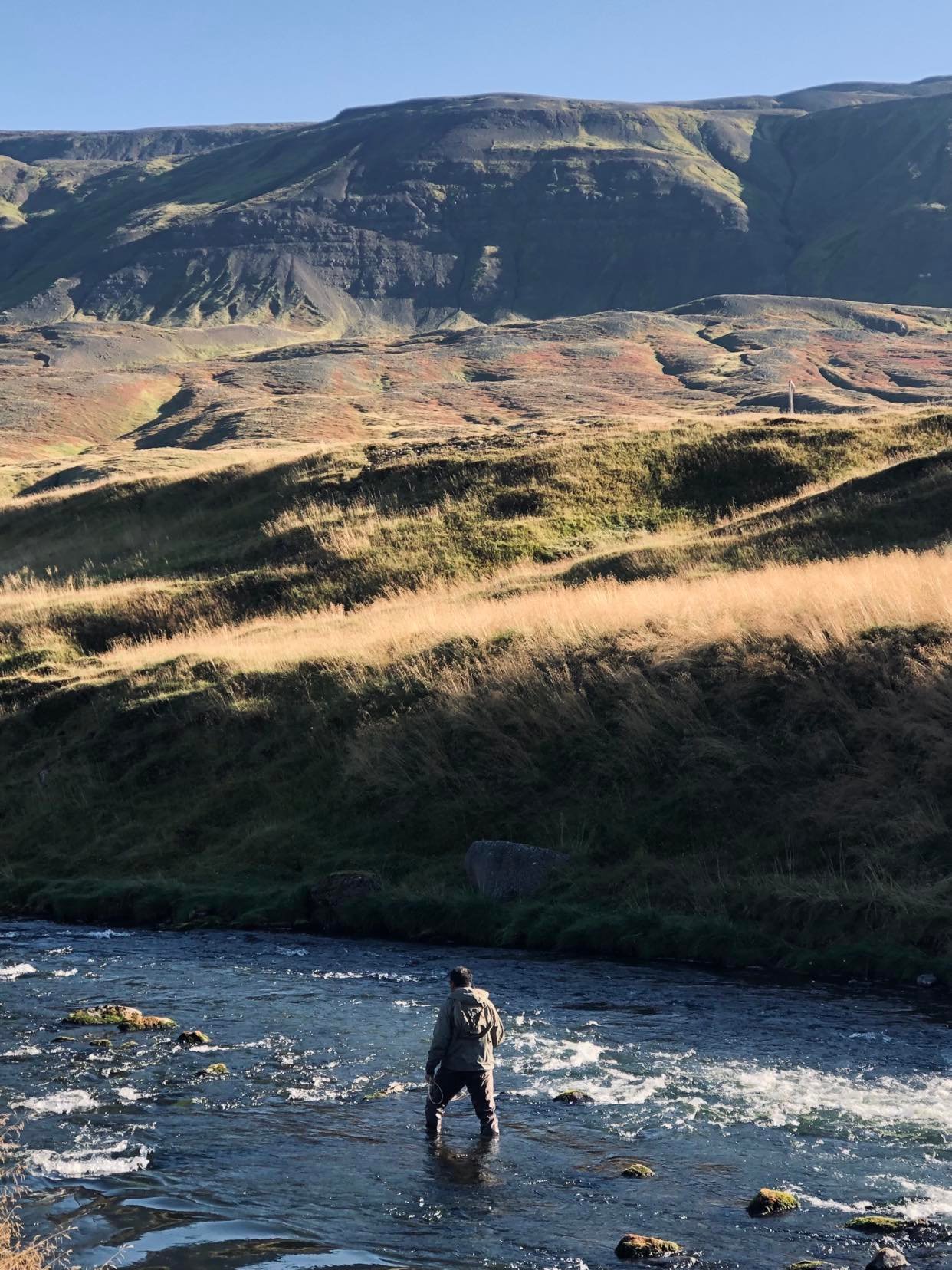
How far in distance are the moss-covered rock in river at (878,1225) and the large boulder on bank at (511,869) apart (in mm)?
10422

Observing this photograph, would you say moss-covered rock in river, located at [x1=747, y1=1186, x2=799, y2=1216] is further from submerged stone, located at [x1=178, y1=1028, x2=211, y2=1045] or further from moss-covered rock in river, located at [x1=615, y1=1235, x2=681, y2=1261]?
submerged stone, located at [x1=178, y1=1028, x2=211, y2=1045]

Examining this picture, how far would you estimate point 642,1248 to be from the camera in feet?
32.1

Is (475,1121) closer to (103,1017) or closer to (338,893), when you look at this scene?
(103,1017)

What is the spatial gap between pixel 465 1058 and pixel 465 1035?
0.19 metres

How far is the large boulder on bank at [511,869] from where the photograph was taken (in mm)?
20609

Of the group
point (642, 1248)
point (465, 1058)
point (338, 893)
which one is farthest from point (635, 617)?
point (642, 1248)

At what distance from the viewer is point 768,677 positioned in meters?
22.3

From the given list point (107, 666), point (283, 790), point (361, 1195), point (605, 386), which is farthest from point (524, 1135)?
point (605, 386)

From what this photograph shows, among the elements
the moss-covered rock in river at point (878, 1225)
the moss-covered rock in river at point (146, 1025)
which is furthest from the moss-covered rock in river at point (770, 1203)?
the moss-covered rock in river at point (146, 1025)

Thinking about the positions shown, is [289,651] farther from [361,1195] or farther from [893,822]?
[361,1195]

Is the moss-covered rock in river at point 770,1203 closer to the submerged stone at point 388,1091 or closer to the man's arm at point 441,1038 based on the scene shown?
the man's arm at point 441,1038

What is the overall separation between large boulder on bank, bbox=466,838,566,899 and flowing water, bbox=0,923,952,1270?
7.40 feet

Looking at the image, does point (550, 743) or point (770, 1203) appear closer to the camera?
point (770, 1203)

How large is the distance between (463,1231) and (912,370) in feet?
665
